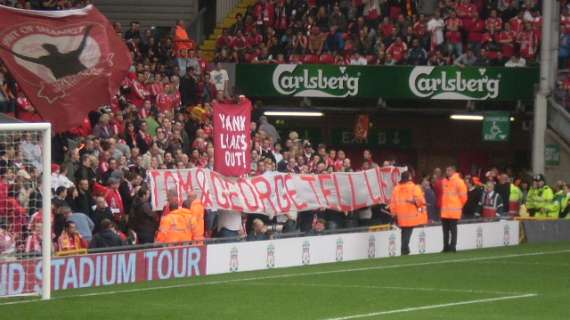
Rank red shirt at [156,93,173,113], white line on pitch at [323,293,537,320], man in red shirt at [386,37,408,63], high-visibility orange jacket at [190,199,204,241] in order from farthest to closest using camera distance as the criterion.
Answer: man in red shirt at [386,37,408,63] < red shirt at [156,93,173,113] < high-visibility orange jacket at [190,199,204,241] < white line on pitch at [323,293,537,320]

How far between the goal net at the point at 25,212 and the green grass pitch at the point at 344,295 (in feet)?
1.14

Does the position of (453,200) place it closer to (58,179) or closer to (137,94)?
(137,94)

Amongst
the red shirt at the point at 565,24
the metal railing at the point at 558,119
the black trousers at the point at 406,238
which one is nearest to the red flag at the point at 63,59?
the black trousers at the point at 406,238

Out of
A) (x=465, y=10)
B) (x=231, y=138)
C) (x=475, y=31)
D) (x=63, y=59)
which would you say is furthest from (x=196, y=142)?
(x=465, y=10)

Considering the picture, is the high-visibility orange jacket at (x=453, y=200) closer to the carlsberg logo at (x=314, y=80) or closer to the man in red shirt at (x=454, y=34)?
the carlsberg logo at (x=314, y=80)

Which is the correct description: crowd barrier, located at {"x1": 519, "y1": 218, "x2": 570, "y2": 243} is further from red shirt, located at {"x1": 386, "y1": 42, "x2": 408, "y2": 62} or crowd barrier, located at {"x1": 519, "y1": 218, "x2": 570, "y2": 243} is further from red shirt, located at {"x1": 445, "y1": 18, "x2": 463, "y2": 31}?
red shirt, located at {"x1": 445, "y1": 18, "x2": 463, "y2": 31}

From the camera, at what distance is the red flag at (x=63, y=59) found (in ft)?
67.0

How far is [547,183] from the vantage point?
36.2 m

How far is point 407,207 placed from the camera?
26.5 meters

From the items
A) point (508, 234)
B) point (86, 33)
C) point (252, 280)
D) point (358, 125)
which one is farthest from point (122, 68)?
point (358, 125)

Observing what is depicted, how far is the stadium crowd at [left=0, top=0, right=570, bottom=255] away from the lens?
20944mm

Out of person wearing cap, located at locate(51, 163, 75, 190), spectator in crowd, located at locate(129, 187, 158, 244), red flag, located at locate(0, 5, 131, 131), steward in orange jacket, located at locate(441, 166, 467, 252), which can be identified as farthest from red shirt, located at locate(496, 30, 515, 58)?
person wearing cap, located at locate(51, 163, 75, 190)

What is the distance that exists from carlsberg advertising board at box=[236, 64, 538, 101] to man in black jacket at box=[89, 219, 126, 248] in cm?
1663

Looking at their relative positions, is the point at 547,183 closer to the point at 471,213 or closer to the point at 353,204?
the point at 471,213
